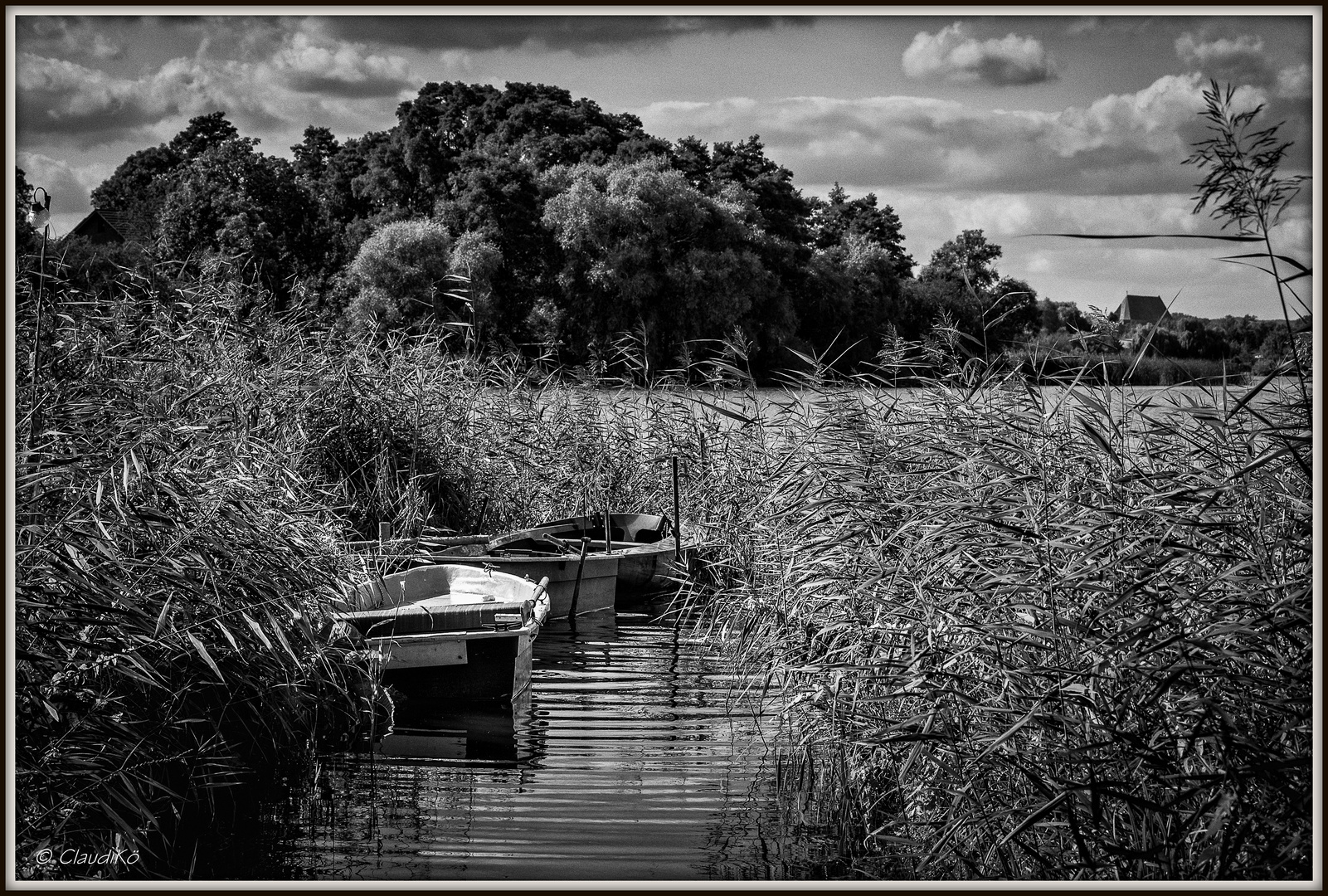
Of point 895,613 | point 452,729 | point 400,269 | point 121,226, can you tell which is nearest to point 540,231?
point 400,269

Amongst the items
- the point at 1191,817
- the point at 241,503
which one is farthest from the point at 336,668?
the point at 1191,817

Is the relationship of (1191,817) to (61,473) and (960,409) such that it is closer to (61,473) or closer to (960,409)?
(960,409)

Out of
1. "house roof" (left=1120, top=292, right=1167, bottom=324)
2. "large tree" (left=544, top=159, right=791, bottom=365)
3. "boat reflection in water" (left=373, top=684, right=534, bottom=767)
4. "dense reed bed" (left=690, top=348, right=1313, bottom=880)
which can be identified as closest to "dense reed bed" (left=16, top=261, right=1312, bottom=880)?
"dense reed bed" (left=690, top=348, right=1313, bottom=880)

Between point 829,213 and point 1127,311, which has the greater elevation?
point 829,213

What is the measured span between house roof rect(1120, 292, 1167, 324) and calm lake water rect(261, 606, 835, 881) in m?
2.97

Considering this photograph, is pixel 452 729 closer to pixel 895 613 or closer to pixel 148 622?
pixel 148 622

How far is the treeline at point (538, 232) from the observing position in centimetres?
3628

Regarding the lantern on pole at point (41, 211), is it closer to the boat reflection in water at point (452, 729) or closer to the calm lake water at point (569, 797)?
the calm lake water at point (569, 797)

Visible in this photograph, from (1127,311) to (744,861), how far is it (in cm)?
331

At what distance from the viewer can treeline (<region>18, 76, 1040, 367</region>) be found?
36.3 m

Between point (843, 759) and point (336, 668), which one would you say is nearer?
point (843, 759)

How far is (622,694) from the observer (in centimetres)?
875

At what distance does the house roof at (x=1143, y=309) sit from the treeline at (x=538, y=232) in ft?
82.4

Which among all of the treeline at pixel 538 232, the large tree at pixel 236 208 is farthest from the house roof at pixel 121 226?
the large tree at pixel 236 208
